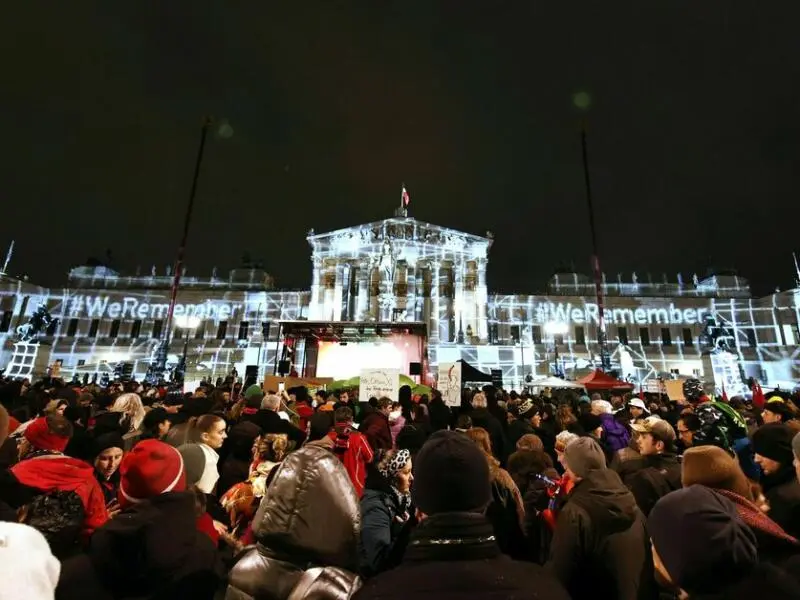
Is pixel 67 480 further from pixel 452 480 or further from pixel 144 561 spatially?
pixel 452 480

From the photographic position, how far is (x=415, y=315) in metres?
45.0

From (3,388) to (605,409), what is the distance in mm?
11651

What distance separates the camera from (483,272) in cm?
4719

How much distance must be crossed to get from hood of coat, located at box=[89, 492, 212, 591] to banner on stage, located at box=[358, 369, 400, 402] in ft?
30.9

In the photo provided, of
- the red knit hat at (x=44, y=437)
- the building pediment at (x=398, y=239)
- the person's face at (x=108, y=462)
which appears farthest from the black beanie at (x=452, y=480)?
the building pediment at (x=398, y=239)

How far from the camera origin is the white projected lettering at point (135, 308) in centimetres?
4912

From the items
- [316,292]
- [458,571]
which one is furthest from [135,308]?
[458,571]

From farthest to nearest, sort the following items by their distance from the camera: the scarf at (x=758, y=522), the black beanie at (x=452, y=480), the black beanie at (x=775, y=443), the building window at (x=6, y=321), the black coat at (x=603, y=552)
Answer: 1. the building window at (x=6, y=321)
2. the black beanie at (x=775, y=443)
3. the black coat at (x=603, y=552)
4. the scarf at (x=758, y=522)
5. the black beanie at (x=452, y=480)

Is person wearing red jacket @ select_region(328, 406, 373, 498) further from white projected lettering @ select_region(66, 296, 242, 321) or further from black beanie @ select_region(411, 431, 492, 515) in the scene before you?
white projected lettering @ select_region(66, 296, 242, 321)

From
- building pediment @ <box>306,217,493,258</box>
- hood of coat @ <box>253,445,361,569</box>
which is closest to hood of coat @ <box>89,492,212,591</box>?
hood of coat @ <box>253,445,361,569</box>

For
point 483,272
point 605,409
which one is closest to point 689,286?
point 483,272

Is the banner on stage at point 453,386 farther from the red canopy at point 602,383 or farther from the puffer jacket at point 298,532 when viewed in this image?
the puffer jacket at point 298,532

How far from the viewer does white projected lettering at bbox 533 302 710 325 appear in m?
48.2

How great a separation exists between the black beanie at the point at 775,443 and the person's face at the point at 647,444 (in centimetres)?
116
